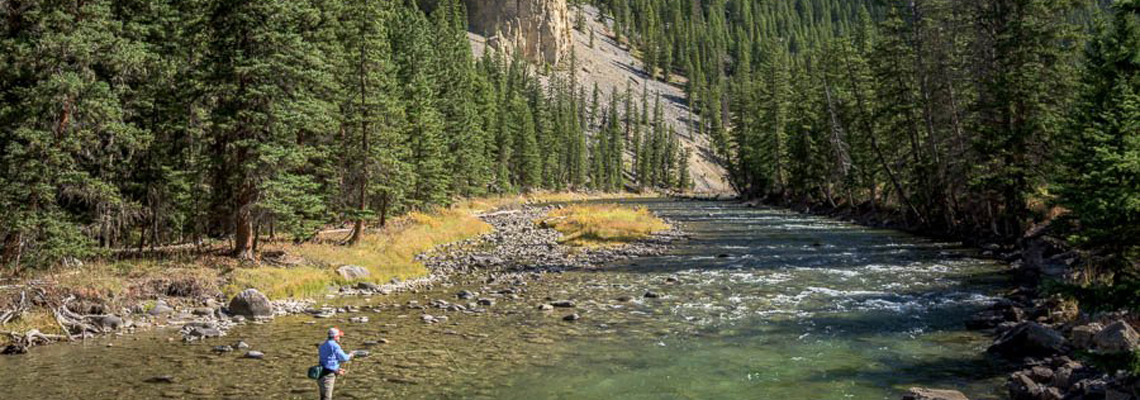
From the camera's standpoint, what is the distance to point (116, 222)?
2373cm

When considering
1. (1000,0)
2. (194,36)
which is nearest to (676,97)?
(1000,0)

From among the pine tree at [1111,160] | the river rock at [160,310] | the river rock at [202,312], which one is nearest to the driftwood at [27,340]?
the river rock at [160,310]

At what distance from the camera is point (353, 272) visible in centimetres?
2475

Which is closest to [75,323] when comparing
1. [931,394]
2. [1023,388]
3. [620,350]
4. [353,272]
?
[353,272]

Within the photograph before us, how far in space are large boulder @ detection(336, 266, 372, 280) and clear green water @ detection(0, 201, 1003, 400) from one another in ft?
9.58

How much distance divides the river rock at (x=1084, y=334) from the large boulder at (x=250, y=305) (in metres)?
19.8

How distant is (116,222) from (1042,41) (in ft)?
130

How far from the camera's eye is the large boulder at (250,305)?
18.8m

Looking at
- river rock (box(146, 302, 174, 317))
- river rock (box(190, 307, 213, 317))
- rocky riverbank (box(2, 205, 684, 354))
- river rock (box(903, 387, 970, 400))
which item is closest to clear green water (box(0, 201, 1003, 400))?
rocky riverbank (box(2, 205, 684, 354))

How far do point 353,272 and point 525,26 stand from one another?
151 m

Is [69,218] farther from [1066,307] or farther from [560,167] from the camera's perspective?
[560,167]

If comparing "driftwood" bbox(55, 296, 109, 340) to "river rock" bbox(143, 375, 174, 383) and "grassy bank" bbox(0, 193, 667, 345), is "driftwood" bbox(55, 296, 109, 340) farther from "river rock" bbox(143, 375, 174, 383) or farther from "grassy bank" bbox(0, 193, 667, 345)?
"river rock" bbox(143, 375, 174, 383)

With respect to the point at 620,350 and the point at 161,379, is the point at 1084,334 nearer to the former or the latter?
the point at 620,350

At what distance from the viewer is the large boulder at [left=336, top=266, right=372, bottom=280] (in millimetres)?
24362
